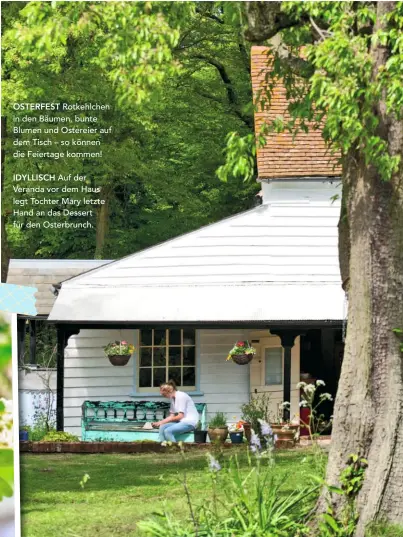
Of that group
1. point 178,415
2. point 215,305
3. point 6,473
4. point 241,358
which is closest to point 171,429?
point 178,415

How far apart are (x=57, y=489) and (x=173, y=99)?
16.0 meters

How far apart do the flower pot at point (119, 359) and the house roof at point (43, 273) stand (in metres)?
2.95

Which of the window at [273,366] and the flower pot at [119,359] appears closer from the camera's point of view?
the flower pot at [119,359]

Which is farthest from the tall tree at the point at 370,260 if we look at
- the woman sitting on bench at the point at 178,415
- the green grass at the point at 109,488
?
the woman sitting on bench at the point at 178,415

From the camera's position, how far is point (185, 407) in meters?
15.1

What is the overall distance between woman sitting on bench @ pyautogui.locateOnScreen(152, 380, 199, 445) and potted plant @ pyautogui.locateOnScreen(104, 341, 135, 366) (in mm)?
2361

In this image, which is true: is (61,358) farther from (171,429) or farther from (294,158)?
(294,158)

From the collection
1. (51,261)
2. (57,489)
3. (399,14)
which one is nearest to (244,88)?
(51,261)

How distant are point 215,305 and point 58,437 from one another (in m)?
3.18

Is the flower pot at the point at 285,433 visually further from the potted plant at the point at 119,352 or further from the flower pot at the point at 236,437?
the potted plant at the point at 119,352

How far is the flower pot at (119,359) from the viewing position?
1767 centimetres

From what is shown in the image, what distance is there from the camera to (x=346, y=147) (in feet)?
26.0

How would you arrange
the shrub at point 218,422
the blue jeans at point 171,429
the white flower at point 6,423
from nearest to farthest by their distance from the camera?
the white flower at point 6,423 → the blue jeans at point 171,429 → the shrub at point 218,422

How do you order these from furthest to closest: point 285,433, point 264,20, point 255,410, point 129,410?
point 129,410 < point 255,410 < point 285,433 < point 264,20
